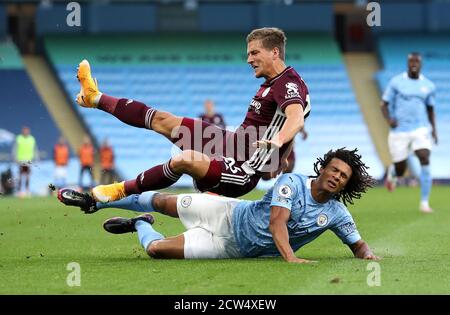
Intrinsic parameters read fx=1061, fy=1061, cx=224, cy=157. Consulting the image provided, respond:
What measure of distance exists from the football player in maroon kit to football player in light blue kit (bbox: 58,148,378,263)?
0.86 ft

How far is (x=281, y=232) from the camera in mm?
8859

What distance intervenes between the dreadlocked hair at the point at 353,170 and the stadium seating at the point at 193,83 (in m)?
21.7

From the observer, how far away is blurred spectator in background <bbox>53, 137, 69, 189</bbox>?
2880 cm

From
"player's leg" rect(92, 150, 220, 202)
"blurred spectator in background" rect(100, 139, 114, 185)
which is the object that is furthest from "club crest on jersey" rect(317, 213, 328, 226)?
"blurred spectator in background" rect(100, 139, 114, 185)

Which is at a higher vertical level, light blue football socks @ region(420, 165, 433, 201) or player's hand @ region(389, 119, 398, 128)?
player's hand @ region(389, 119, 398, 128)

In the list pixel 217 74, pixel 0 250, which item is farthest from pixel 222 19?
pixel 0 250

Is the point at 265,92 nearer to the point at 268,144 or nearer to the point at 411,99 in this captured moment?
the point at 268,144

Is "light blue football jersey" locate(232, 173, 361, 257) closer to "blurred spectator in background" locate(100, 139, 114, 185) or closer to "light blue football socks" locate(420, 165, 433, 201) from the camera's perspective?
"light blue football socks" locate(420, 165, 433, 201)

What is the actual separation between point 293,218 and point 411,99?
8673 millimetres

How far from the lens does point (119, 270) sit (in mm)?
8625

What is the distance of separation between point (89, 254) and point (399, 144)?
837cm

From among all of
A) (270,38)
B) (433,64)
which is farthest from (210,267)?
(433,64)

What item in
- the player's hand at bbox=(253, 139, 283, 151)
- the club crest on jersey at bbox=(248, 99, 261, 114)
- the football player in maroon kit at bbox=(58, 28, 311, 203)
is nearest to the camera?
the player's hand at bbox=(253, 139, 283, 151)

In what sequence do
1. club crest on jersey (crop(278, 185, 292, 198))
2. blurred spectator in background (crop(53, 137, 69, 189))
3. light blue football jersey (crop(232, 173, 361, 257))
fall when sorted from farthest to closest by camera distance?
blurred spectator in background (crop(53, 137, 69, 189)), light blue football jersey (crop(232, 173, 361, 257)), club crest on jersey (crop(278, 185, 292, 198))
